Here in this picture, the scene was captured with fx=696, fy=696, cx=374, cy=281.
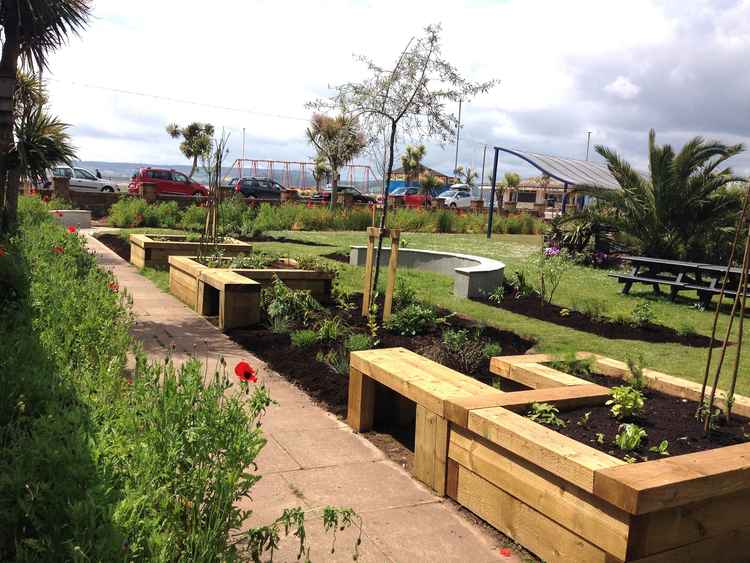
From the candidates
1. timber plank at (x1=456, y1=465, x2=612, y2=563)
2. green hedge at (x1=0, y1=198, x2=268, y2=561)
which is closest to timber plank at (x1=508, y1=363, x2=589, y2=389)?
timber plank at (x1=456, y1=465, x2=612, y2=563)

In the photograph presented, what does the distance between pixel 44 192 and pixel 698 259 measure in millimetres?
19015

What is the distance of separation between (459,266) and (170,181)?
77.7 ft

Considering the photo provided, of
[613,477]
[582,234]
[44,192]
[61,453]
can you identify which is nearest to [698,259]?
[582,234]

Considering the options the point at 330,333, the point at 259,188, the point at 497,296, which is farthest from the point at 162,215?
the point at 330,333

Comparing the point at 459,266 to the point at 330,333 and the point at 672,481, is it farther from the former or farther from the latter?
the point at 672,481

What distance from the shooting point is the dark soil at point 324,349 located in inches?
200

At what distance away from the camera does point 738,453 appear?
9.37 feet

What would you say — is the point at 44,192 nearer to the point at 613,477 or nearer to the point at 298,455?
the point at 298,455

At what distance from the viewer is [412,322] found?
6.70 meters

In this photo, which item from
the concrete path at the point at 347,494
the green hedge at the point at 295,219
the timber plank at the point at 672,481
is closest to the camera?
the timber plank at the point at 672,481

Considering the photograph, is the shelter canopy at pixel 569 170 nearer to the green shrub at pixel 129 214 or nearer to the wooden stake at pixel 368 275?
the green shrub at pixel 129 214

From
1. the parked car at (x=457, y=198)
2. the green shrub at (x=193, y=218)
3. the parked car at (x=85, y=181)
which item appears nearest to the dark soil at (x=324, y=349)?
the green shrub at (x=193, y=218)

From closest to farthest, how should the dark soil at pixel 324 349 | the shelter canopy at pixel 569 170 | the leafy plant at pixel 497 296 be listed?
the dark soil at pixel 324 349 < the leafy plant at pixel 497 296 < the shelter canopy at pixel 569 170

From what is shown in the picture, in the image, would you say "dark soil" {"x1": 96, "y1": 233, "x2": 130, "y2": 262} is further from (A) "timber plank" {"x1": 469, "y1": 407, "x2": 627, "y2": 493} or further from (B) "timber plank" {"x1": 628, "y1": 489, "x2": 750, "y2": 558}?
(B) "timber plank" {"x1": 628, "y1": 489, "x2": 750, "y2": 558}
